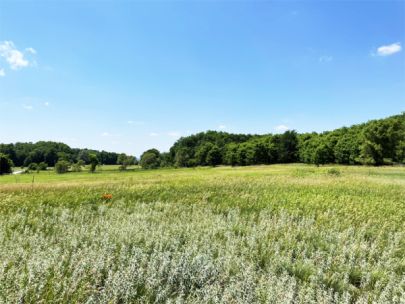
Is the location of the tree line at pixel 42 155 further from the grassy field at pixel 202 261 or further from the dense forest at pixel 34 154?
the grassy field at pixel 202 261

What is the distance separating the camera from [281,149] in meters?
102

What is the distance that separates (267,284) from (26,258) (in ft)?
14.3

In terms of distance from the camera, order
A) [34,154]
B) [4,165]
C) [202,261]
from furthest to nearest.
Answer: [34,154] → [4,165] → [202,261]

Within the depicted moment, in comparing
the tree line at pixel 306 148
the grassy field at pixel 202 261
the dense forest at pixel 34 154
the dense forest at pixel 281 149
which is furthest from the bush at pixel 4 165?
the grassy field at pixel 202 261

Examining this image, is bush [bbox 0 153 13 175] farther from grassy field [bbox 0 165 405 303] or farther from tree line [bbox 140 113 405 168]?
grassy field [bbox 0 165 405 303]

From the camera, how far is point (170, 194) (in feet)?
52.4

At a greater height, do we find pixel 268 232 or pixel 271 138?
pixel 271 138

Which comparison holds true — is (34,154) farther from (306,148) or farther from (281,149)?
(306,148)

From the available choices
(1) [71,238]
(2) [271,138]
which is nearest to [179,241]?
(1) [71,238]

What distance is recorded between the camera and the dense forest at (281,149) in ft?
218

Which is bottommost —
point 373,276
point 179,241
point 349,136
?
point 373,276

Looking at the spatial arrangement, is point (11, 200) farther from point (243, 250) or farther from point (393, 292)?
point (393, 292)

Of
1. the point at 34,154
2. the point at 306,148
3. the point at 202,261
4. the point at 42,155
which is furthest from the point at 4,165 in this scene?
the point at 202,261

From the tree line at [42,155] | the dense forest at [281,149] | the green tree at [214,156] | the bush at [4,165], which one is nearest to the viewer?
the dense forest at [281,149]
